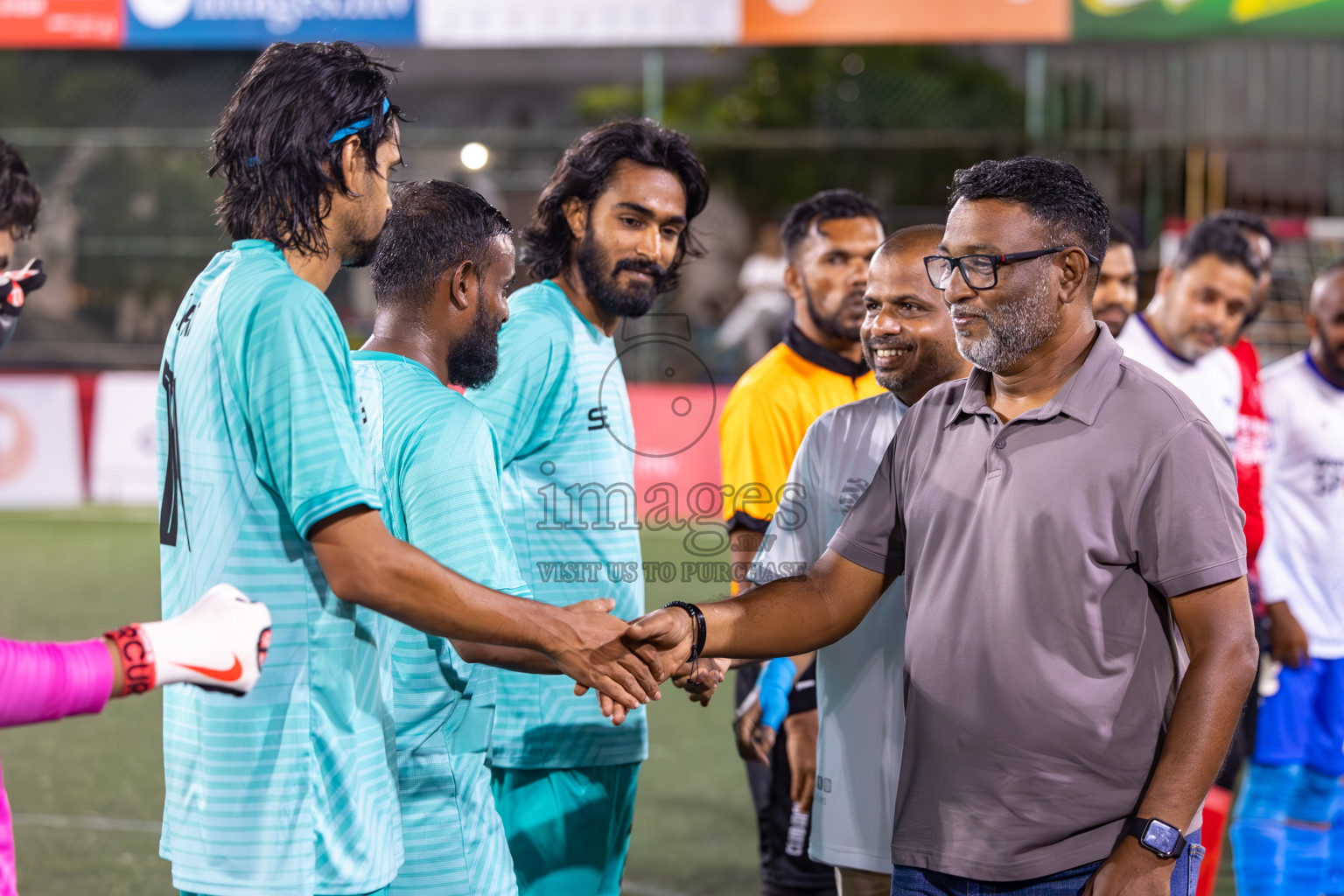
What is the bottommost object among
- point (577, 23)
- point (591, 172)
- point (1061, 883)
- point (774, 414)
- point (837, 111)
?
point (1061, 883)

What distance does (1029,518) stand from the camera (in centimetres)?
251

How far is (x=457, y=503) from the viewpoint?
8.76 feet

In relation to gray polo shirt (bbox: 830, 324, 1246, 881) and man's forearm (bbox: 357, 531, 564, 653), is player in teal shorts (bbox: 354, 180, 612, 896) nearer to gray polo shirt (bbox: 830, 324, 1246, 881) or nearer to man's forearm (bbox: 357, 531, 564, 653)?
man's forearm (bbox: 357, 531, 564, 653)

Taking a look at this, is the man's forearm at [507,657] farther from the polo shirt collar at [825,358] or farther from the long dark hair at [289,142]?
the polo shirt collar at [825,358]

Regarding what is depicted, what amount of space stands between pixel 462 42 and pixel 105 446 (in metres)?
5.62

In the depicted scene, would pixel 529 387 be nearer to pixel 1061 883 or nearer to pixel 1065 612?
pixel 1065 612

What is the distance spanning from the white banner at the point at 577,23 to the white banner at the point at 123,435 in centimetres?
476

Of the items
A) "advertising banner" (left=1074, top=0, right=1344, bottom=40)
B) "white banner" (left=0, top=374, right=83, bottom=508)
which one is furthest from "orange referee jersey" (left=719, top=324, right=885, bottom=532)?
"white banner" (left=0, top=374, right=83, bottom=508)

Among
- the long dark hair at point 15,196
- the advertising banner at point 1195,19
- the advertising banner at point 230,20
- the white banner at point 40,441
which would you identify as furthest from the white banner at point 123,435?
the advertising banner at point 1195,19

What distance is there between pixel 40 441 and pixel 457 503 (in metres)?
12.4

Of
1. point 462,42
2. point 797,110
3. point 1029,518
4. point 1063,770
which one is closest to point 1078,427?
point 1029,518

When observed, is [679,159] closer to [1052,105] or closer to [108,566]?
[108,566]

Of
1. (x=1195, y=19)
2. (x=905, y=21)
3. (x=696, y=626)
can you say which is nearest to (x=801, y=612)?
(x=696, y=626)

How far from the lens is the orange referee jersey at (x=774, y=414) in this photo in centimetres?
408
